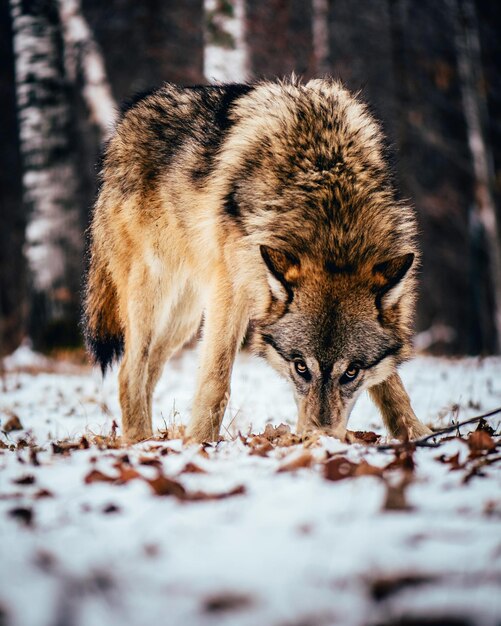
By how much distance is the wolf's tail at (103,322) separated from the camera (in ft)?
14.4

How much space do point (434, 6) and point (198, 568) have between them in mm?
13122

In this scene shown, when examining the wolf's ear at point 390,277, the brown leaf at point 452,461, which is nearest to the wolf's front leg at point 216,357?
the wolf's ear at point 390,277

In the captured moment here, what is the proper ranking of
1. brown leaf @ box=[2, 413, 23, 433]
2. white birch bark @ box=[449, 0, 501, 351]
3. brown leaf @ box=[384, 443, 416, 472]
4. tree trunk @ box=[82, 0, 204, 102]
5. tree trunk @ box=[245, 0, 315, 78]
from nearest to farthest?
brown leaf @ box=[384, 443, 416, 472]
brown leaf @ box=[2, 413, 23, 433]
white birch bark @ box=[449, 0, 501, 351]
tree trunk @ box=[245, 0, 315, 78]
tree trunk @ box=[82, 0, 204, 102]

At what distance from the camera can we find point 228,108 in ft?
13.2

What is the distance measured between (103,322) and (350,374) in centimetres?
217

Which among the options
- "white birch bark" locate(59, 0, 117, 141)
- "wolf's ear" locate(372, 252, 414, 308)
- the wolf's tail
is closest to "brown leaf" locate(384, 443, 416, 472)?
"wolf's ear" locate(372, 252, 414, 308)

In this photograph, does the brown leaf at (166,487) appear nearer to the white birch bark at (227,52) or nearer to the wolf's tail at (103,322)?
the wolf's tail at (103,322)

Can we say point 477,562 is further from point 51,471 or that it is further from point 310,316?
point 310,316

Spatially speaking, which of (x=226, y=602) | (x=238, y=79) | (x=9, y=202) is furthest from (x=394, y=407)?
(x=9, y=202)

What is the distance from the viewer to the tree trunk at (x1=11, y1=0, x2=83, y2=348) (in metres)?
7.75

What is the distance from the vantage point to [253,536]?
4.93ft

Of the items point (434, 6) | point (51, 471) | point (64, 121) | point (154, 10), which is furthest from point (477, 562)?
point (154, 10)

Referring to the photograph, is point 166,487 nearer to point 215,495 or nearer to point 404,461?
point 215,495

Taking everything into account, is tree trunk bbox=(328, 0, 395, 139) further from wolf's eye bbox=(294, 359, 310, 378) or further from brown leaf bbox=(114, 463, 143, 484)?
brown leaf bbox=(114, 463, 143, 484)
